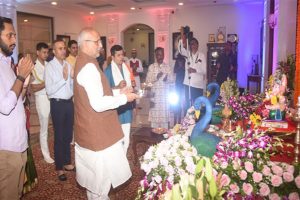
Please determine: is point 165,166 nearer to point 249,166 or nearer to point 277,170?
point 249,166

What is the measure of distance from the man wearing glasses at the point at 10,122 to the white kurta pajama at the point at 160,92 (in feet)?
12.0

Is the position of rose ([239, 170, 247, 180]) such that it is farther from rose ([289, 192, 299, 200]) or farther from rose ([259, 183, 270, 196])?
rose ([289, 192, 299, 200])

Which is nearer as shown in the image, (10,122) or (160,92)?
(10,122)

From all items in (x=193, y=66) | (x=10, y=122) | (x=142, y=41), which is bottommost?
(x=10, y=122)

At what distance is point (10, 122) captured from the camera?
2.06 m

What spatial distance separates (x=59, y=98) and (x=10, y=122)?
158cm

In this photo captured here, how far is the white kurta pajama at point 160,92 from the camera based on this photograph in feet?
18.4

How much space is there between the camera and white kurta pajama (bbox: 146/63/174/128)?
561cm

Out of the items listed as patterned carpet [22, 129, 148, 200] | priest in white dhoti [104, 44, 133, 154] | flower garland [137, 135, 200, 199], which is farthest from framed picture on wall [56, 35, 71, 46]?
flower garland [137, 135, 200, 199]

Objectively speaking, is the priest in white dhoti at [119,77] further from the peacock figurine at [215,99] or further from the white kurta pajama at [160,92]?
the white kurta pajama at [160,92]

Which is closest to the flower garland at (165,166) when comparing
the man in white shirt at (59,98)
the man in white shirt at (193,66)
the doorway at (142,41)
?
the man in white shirt at (59,98)

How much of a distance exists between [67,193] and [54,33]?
8605mm

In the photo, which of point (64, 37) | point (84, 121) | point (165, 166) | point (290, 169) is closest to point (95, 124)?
point (84, 121)

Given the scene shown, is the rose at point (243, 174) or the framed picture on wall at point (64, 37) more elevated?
the framed picture on wall at point (64, 37)
